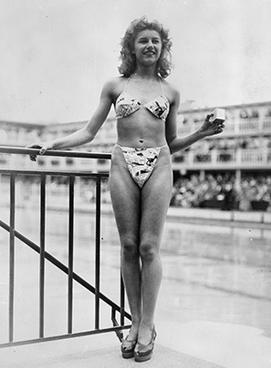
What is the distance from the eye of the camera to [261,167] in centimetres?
3719

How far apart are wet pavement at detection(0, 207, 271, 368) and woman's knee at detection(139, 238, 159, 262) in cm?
57

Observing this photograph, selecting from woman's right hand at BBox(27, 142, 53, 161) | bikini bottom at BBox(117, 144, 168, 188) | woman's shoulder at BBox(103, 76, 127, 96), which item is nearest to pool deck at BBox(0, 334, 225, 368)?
bikini bottom at BBox(117, 144, 168, 188)

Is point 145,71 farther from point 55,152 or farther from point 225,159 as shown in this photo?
point 225,159

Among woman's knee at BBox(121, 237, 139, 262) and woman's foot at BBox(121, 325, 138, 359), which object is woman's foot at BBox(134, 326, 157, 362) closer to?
woman's foot at BBox(121, 325, 138, 359)

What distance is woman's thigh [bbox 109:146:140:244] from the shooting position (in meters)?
3.12

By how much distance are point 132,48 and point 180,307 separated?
3.36 meters

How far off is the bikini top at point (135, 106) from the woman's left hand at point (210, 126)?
0.23 m

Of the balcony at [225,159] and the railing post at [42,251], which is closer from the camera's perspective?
the railing post at [42,251]

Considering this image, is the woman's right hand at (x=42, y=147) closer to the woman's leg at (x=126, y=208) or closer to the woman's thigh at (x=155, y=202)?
the woman's leg at (x=126, y=208)

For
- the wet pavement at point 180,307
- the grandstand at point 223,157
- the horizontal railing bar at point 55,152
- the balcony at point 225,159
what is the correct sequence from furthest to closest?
the balcony at point 225,159
the grandstand at point 223,157
the wet pavement at point 180,307
the horizontal railing bar at point 55,152

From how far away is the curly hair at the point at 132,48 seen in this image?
315 cm

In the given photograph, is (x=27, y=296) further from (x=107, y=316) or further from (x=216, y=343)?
(x=216, y=343)

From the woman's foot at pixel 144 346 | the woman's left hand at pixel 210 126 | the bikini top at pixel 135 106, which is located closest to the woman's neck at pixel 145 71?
the bikini top at pixel 135 106

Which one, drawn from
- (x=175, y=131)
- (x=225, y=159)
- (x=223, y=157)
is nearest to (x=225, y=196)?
(x=225, y=159)
